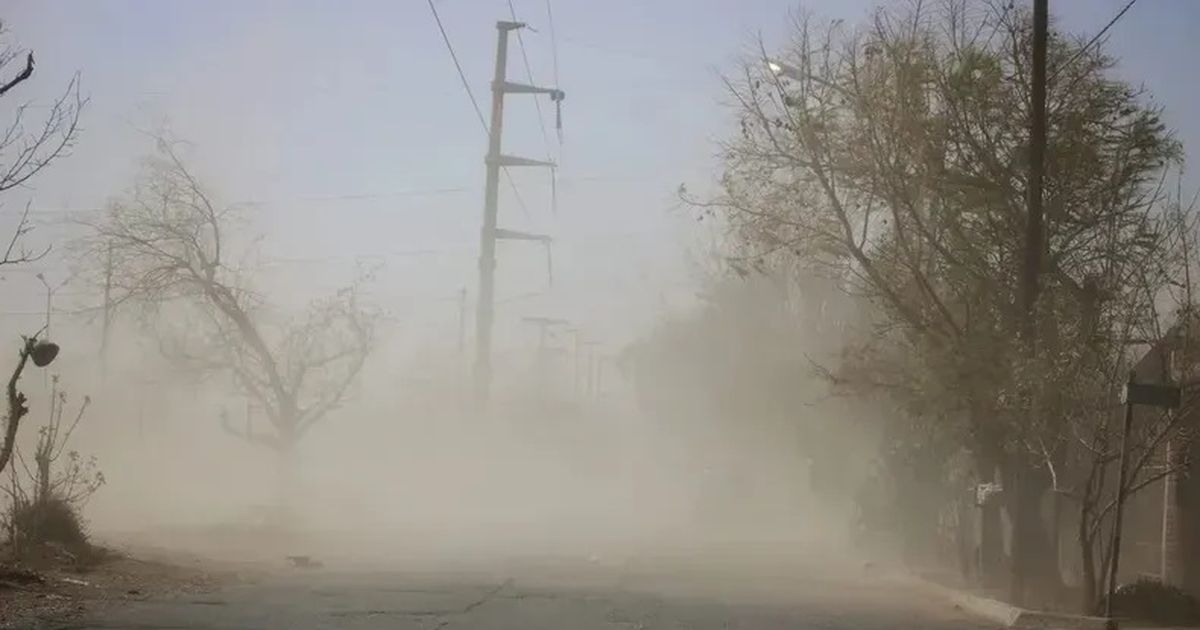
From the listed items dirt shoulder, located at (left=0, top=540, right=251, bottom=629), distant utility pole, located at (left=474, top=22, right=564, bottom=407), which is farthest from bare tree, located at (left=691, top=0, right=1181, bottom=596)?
distant utility pole, located at (left=474, top=22, right=564, bottom=407)

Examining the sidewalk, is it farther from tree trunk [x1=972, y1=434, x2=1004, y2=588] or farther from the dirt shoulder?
the dirt shoulder

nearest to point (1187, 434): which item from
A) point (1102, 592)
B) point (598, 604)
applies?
point (1102, 592)

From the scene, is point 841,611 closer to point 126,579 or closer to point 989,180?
point 989,180

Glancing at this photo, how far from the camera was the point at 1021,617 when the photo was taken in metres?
19.9

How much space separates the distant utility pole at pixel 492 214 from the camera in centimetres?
5512

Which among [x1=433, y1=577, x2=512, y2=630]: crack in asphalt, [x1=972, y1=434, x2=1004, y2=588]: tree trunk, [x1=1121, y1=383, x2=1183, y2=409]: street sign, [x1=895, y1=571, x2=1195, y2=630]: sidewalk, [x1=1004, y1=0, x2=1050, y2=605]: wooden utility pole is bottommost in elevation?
[x1=895, y1=571, x2=1195, y2=630]: sidewalk

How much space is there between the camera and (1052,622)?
19484 millimetres

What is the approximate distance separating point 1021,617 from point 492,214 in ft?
122

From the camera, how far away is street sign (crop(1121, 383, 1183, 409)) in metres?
17.1

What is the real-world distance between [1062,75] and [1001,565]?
8336 millimetres

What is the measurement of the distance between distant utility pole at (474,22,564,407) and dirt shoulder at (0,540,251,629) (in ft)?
96.7

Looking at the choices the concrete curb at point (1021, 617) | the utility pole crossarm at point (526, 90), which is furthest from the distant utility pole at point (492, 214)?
the concrete curb at point (1021, 617)

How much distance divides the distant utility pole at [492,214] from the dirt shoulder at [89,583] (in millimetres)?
29480

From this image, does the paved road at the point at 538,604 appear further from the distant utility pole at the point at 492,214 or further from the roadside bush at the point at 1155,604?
the distant utility pole at the point at 492,214
